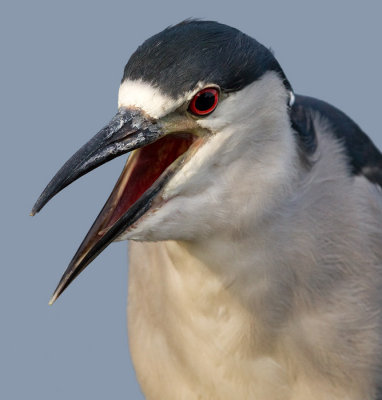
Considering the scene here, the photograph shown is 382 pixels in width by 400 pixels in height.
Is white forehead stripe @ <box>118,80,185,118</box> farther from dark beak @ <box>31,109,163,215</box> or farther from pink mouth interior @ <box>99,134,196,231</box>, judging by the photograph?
pink mouth interior @ <box>99,134,196,231</box>

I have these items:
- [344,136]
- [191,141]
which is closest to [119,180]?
[191,141]

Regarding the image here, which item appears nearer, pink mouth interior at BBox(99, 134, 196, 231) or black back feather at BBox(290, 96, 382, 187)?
pink mouth interior at BBox(99, 134, 196, 231)

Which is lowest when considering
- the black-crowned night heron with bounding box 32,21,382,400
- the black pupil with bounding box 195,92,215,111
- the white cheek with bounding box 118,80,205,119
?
the black-crowned night heron with bounding box 32,21,382,400

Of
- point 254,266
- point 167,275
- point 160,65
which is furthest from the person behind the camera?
point 167,275

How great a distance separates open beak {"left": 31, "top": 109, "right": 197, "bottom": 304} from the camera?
3242 mm

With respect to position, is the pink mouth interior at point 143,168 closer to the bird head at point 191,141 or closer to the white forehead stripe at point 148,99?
the bird head at point 191,141

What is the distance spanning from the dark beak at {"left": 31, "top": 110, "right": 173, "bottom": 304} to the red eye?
119 mm


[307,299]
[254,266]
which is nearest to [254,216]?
[254,266]

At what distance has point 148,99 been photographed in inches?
127

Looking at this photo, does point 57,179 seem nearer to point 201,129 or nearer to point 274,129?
point 201,129

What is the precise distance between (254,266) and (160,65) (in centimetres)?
72

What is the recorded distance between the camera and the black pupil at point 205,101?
323 cm

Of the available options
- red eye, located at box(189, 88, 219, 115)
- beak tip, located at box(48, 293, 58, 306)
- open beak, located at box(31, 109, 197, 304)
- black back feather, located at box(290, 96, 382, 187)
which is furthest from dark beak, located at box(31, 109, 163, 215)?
black back feather, located at box(290, 96, 382, 187)

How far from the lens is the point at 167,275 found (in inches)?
149
